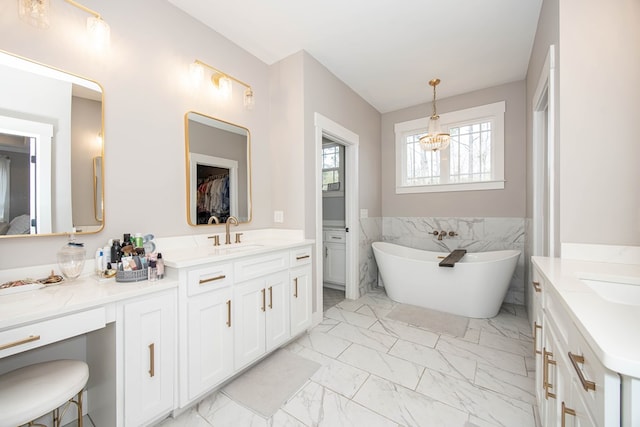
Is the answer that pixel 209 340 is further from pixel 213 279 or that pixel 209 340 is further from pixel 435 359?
pixel 435 359

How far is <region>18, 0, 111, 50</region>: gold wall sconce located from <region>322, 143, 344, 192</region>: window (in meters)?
2.92

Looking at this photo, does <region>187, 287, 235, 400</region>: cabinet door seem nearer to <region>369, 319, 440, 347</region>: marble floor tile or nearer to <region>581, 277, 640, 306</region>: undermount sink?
<region>369, 319, 440, 347</region>: marble floor tile

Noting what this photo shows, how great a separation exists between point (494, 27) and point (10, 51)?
3.40 m

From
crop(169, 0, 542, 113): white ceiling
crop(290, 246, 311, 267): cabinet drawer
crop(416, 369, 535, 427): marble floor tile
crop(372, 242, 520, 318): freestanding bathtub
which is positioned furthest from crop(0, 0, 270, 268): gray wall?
crop(372, 242, 520, 318): freestanding bathtub

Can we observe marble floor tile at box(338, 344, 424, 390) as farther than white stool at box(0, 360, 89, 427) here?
Yes

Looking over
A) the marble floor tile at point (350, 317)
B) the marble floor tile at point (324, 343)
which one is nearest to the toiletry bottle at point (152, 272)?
the marble floor tile at point (324, 343)

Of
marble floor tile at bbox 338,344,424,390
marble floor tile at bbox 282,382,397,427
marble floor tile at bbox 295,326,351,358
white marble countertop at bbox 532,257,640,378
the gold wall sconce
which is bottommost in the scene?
marble floor tile at bbox 282,382,397,427

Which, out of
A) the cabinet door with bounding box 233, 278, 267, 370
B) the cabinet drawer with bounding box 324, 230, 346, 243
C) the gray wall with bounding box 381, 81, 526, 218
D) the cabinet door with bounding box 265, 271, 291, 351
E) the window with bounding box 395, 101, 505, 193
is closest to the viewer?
the cabinet door with bounding box 233, 278, 267, 370

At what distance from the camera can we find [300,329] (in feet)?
7.65

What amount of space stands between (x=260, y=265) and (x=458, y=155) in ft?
10.5

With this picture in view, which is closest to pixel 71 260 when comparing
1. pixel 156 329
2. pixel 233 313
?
pixel 156 329

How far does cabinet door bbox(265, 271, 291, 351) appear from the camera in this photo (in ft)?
6.64

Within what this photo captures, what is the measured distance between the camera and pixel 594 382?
2.09 feet

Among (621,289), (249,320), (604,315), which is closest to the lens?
(604,315)
